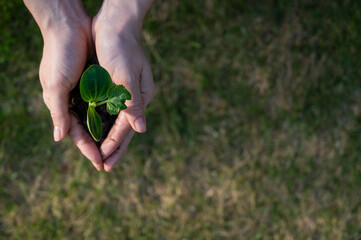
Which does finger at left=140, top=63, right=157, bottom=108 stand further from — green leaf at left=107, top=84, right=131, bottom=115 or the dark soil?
green leaf at left=107, top=84, right=131, bottom=115

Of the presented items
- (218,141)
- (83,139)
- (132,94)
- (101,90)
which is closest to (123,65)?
(132,94)

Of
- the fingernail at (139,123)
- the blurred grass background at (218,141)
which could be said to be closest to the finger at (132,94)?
the fingernail at (139,123)

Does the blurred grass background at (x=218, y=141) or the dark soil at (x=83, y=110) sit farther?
the blurred grass background at (x=218, y=141)

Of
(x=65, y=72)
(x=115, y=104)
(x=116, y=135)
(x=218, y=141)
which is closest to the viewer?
(x=115, y=104)

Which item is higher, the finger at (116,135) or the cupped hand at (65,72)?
the cupped hand at (65,72)

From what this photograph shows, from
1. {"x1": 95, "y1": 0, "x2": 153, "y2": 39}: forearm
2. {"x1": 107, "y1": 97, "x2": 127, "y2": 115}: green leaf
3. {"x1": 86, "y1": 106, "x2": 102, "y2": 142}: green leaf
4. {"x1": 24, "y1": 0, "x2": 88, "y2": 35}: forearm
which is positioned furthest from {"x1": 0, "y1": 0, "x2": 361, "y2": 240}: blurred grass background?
{"x1": 107, "y1": 97, "x2": 127, "y2": 115}: green leaf

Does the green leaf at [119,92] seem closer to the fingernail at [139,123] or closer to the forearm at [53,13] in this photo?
the fingernail at [139,123]

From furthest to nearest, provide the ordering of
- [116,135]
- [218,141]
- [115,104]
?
[218,141], [116,135], [115,104]

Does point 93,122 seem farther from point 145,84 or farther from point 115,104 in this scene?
Answer: point 145,84
